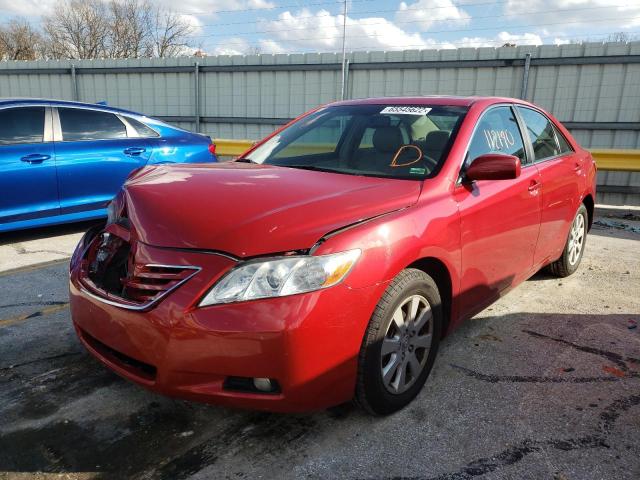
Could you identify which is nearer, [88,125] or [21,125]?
[21,125]

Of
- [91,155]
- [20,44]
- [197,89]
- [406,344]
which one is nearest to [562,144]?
[406,344]

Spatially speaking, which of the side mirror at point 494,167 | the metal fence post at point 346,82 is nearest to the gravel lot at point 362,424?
the side mirror at point 494,167

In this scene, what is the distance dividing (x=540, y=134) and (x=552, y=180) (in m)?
0.45

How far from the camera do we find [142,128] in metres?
6.47

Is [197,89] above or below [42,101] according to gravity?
above

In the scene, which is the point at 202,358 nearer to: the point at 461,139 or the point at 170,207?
the point at 170,207

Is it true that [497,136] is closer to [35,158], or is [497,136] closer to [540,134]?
[540,134]

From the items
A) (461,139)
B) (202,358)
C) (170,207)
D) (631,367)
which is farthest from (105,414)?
(631,367)

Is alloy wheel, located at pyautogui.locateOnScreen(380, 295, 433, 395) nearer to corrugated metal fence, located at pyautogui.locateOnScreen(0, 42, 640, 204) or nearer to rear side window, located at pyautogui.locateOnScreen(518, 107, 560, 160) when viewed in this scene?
rear side window, located at pyautogui.locateOnScreen(518, 107, 560, 160)

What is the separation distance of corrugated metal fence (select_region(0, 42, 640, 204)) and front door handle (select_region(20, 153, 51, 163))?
7.92 metres

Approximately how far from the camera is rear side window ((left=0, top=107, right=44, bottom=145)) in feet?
17.7

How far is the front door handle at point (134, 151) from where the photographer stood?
6.21 meters

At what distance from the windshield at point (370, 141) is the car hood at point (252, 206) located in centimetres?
25

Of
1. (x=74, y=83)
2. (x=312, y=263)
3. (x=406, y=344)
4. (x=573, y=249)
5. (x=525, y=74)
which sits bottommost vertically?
(x=573, y=249)
